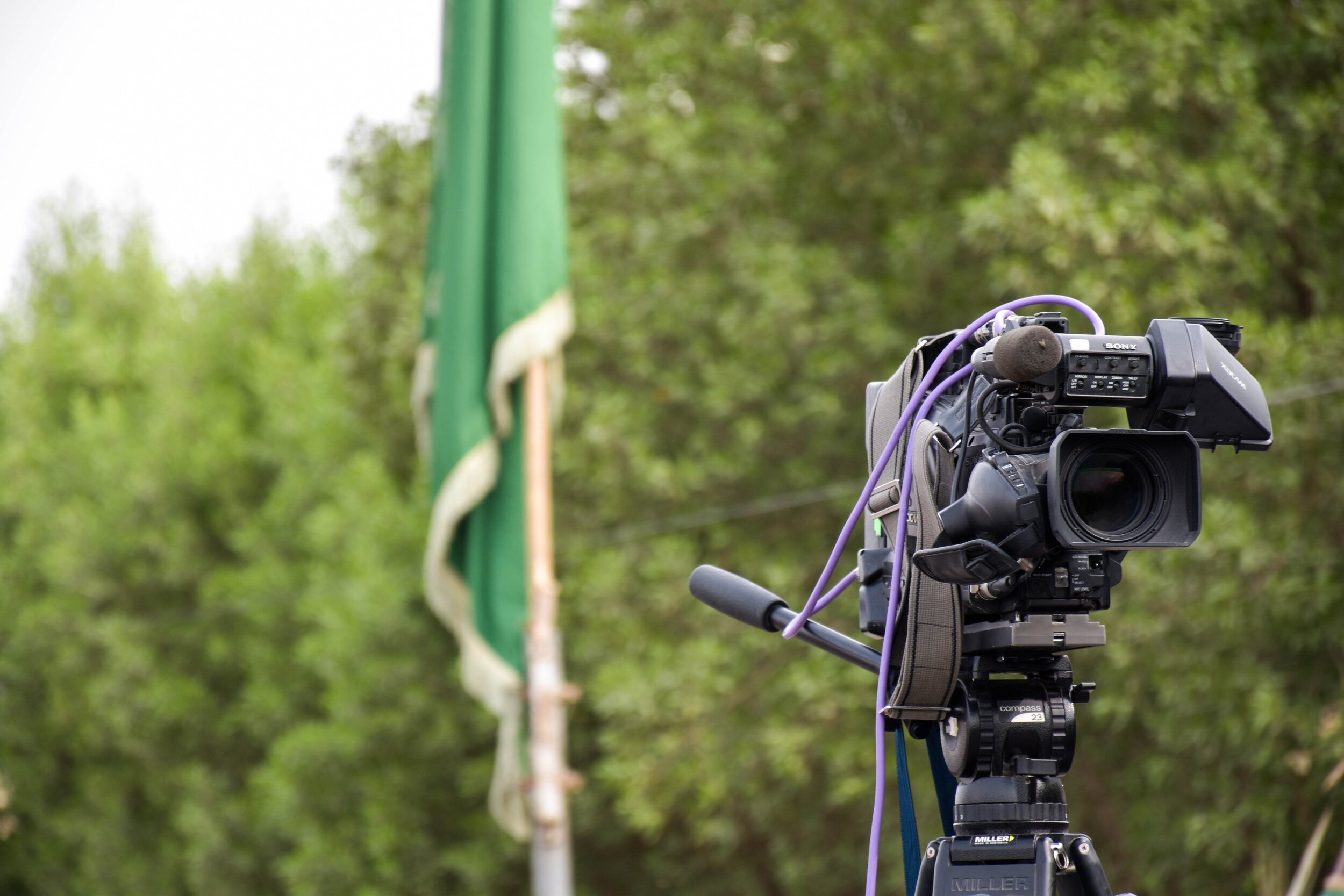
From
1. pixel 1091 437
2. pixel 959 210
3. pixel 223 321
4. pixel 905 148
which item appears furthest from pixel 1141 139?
pixel 223 321

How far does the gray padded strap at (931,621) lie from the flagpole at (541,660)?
4.73 metres

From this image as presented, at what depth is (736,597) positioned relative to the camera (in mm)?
2320

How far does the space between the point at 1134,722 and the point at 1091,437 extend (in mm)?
6459

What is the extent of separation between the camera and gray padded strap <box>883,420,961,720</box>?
213 centimetres

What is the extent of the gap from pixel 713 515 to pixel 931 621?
7.00m

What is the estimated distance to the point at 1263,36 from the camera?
733cm

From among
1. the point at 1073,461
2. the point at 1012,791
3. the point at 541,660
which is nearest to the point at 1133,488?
the point at 1073,461

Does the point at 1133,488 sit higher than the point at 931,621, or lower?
higher

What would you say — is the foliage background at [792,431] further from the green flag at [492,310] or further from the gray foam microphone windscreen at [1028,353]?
the gray foam microphone windscreen at [1028,353]

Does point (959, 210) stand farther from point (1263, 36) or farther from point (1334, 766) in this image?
point (1334, 766)

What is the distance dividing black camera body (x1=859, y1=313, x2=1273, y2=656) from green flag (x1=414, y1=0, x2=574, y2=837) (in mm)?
4984

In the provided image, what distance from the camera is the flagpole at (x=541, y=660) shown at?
21.8 ft

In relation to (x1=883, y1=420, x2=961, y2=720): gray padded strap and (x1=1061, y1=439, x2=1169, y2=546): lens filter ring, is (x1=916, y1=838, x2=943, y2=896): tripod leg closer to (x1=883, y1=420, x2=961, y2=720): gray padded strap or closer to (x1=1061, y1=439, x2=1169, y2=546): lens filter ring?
(x1=883, y1=420, x2=961, y2=720): gray padded strap

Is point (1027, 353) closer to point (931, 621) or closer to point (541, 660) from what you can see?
point (931, 621)
